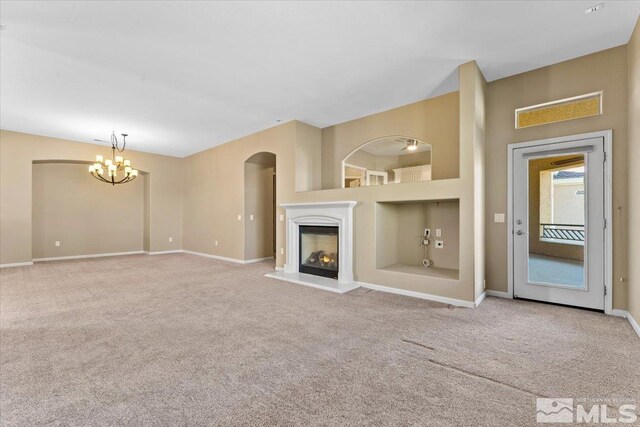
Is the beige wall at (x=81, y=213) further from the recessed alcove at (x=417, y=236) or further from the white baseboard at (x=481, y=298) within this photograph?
the white baseboard at (x=481, y=298)

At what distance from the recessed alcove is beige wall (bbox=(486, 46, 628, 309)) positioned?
1.72 ft

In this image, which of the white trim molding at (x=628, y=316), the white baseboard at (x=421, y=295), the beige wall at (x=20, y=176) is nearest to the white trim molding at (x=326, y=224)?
the white baseboard at (x=421, y=295)

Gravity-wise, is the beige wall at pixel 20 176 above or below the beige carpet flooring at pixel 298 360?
above

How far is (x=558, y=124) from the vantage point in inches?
143

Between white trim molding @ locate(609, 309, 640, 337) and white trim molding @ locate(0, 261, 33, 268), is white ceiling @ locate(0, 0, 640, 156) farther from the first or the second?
white trim molding @ locate(0, 261, 33, 268)

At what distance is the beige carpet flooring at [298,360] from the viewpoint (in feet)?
5.66

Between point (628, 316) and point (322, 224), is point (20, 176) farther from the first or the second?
point (628, 316)

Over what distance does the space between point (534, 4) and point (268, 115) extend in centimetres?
412

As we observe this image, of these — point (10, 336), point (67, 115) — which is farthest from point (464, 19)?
point (67, 115)

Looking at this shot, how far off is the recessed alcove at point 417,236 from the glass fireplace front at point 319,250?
2.87 feet

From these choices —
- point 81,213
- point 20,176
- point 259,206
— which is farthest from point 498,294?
point 81,213

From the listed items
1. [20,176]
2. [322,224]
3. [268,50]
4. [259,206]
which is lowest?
[322,224]

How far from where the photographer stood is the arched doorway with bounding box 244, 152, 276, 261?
7.05m

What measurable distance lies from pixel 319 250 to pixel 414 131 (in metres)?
2.77
